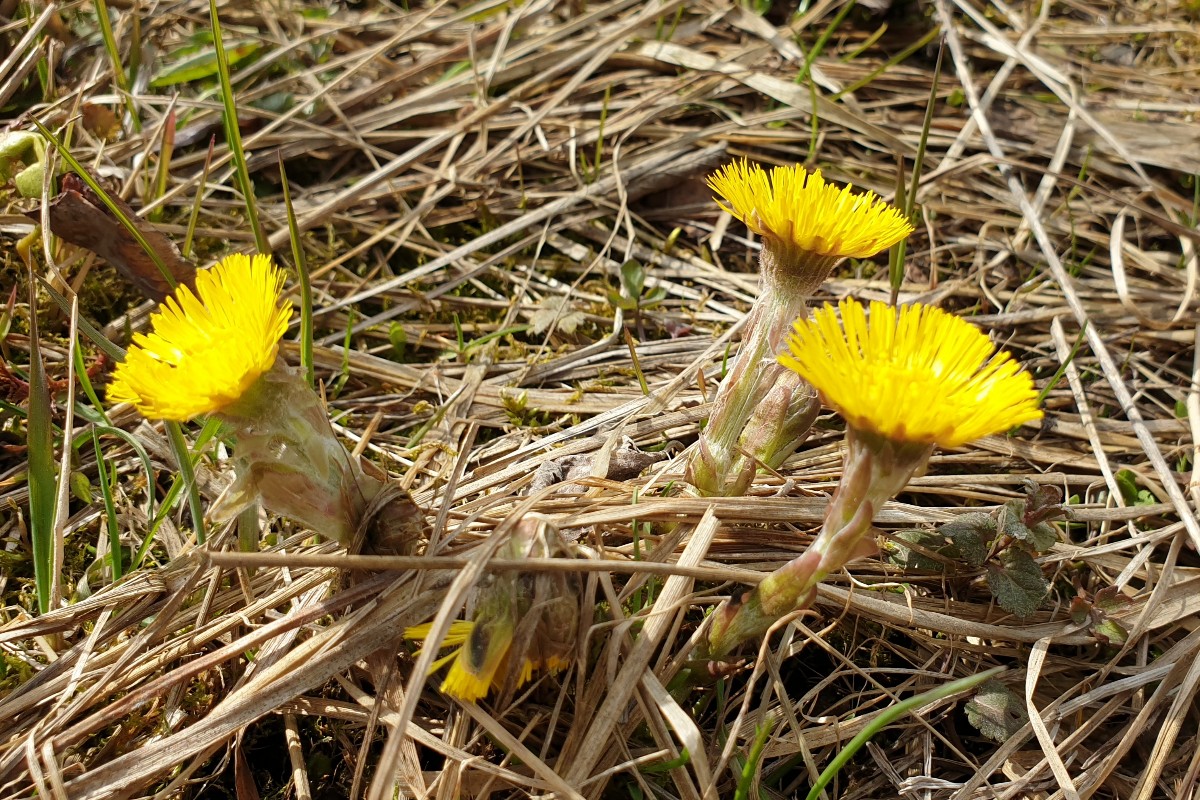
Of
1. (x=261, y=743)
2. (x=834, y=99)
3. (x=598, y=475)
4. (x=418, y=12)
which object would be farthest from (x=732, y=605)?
(x=418, y=12)

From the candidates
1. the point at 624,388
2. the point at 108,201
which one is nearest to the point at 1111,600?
the point at 624,388

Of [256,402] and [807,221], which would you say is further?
[807,221]

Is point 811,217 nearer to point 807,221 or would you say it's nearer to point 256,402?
point 807,221

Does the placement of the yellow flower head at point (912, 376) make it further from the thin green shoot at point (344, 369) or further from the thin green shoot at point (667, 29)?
the thin green shoot at point (667, 29)

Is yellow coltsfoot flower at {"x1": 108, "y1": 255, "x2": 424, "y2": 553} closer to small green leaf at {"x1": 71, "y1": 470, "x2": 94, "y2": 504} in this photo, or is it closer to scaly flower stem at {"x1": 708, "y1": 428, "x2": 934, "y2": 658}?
scaly flower stem at {"x1": 708, "y1": 428, "x2": 934, "y2": 658}

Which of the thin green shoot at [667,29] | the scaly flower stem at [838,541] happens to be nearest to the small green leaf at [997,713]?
the scaly flower stem at [838,541]
